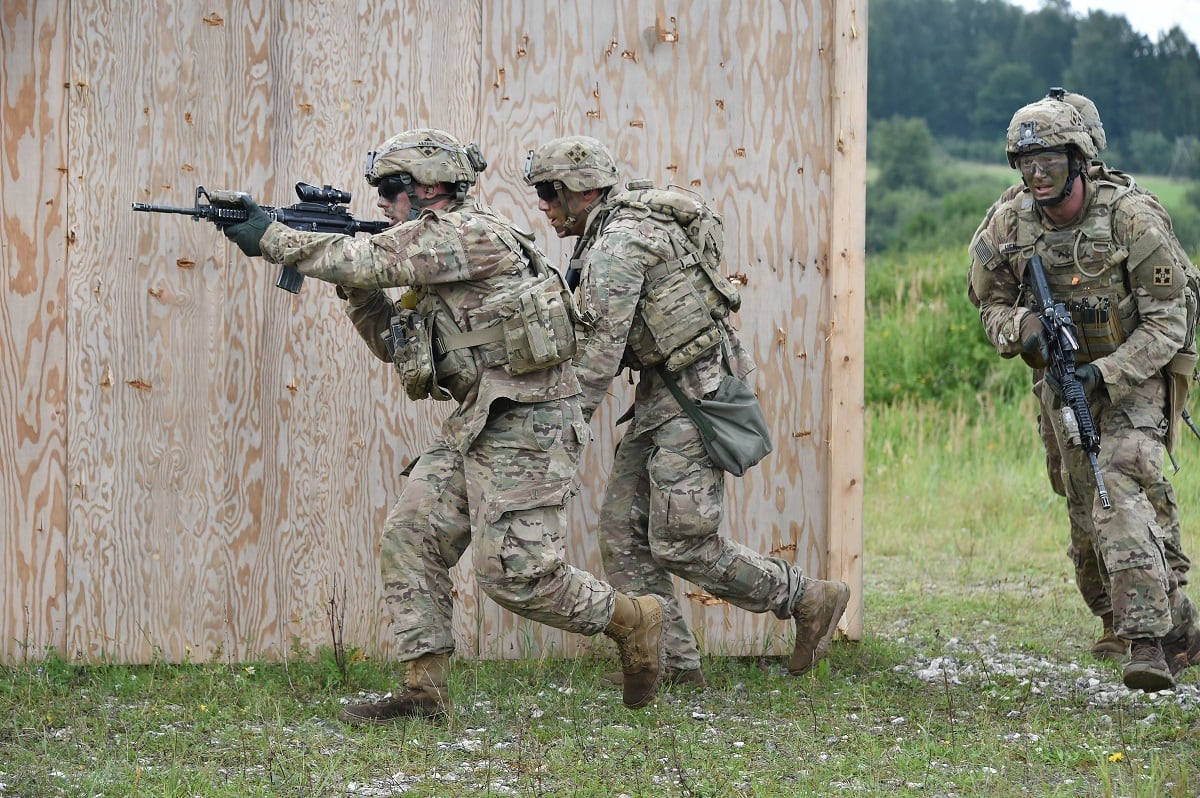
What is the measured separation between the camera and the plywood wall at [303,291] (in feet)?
18.7

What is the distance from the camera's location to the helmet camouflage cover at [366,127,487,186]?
495 centimetres

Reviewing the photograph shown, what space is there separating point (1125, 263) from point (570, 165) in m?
2.28

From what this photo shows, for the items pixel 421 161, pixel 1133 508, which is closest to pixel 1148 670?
pixel 1133 508

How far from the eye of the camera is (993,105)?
37.3m

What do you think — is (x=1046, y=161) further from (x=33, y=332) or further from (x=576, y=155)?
(x=33, y=332)

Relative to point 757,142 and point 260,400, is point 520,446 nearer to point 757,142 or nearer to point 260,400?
point 260,400

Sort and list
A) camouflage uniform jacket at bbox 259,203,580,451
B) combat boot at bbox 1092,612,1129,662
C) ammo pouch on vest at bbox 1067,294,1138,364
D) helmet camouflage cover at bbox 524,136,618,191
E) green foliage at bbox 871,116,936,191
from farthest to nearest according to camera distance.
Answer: green foliage at bbox 871,116,936,191 < combat boot at bbox 1092,612,1129,662 < ammo pouch on vest at bbox 1067,294,1138,364 < helmet camouflage cover at bbox 524,136,618,191 < camouflage uniform jacket at bbox 259,203,580,451

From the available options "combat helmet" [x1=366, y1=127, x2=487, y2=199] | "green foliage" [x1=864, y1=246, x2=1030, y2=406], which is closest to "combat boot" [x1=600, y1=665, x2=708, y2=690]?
"combat helmet" [x1=366, y1=127, x2=487, y2=199]

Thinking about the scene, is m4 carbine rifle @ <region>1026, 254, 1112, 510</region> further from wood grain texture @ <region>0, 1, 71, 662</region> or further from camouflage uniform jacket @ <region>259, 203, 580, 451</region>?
wood grain texture @ <region>0, 1, 71, 662</region>

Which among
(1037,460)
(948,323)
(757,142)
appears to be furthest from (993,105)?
(757,142)

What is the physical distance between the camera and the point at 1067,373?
5598 mm

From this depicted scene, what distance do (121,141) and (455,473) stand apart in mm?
2021

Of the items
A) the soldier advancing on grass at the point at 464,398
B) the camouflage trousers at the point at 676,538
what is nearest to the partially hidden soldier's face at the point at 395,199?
the soldier advancing on grass at the point at 464,398

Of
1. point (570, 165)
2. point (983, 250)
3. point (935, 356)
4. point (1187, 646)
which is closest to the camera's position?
point (570, 165)
